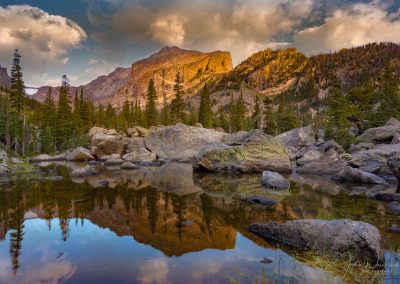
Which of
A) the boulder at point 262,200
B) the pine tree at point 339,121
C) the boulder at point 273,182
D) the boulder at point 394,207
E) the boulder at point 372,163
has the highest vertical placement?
the pine tree at point 339,121

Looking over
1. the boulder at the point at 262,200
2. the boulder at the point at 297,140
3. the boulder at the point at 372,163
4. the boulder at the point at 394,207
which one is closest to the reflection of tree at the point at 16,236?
the boulder at the point at 262,200

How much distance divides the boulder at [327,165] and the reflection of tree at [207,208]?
15391mm

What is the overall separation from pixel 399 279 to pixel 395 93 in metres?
54.6

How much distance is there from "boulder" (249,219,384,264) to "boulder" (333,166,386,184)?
1624cm

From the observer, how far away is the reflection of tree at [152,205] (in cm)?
1136

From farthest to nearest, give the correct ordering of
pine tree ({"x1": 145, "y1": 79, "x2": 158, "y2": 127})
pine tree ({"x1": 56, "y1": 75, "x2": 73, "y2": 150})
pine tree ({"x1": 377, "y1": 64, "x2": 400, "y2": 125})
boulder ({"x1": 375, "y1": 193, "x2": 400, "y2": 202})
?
pine tree ({"x1": 145, "y1": 79, "x2": 158, "y2": 127}), pine tree ({"x1": 56, "y1": 75, "x2": 73, "y2": 150}), pine tree ({"x1": 377, "y1": 64, "x2": 400, "y2": 125}), boulder ({"x1": 375, "y1": 193, "x2": 400, "y2": 202})

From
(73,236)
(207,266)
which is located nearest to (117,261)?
(207,266)

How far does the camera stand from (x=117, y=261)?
7.87 meters

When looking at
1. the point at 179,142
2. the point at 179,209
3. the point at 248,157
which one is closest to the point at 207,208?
the point at 179,209

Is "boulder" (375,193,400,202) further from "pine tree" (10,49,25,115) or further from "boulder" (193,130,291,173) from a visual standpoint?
"pine tree" (10,49,25,115)

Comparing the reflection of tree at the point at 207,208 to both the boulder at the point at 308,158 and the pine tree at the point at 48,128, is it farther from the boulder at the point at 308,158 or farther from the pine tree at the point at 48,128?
the pine tree at the point at 48,128

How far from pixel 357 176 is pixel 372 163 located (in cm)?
→ 474

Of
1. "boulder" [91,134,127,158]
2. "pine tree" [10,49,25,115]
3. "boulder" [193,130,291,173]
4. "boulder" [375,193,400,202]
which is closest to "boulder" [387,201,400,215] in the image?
"boulder" [375,193,400,202]

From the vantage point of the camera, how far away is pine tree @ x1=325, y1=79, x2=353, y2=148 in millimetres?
44281
